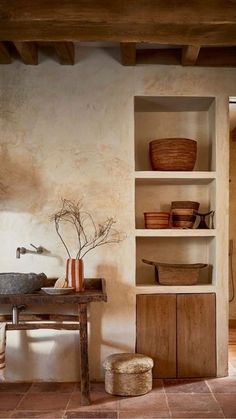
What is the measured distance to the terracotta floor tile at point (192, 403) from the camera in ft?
9.25

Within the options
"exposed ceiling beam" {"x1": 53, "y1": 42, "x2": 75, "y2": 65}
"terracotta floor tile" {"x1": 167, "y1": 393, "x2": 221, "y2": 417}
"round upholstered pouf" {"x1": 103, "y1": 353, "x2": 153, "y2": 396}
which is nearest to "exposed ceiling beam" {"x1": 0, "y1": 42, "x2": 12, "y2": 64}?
"exposed ceiling beam" {"x1": 53, "y1": 42, "x2": 75, "y2": 65}

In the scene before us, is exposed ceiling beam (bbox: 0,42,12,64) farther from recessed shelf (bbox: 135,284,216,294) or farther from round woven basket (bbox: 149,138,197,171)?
recessed shelf (bbox: 135,284,216,294)

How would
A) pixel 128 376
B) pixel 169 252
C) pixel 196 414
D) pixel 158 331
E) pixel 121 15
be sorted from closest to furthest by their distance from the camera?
pixel 121 15, pixel 196 414, pixel 128 376, pixel 158 331, pixel 169 252

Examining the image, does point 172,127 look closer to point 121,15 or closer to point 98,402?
point 121,15

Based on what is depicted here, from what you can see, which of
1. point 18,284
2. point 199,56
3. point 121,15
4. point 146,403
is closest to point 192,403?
point 146,403

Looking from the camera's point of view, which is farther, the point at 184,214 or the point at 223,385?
the point at 184,214

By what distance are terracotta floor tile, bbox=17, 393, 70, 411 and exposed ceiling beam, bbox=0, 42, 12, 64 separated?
9.19 feet

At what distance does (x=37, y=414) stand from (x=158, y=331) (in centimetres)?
121

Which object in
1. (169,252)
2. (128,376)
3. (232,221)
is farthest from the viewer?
(232,221)

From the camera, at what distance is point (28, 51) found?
320cm

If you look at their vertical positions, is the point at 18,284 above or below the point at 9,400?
above

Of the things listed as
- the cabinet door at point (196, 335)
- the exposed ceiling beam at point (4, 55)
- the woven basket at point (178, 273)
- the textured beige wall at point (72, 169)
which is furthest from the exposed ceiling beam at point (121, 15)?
the cabinet door at point (196, 335)

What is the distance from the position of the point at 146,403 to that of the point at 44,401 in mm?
775

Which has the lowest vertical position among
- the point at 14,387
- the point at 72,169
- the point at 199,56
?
the point at 14,387
